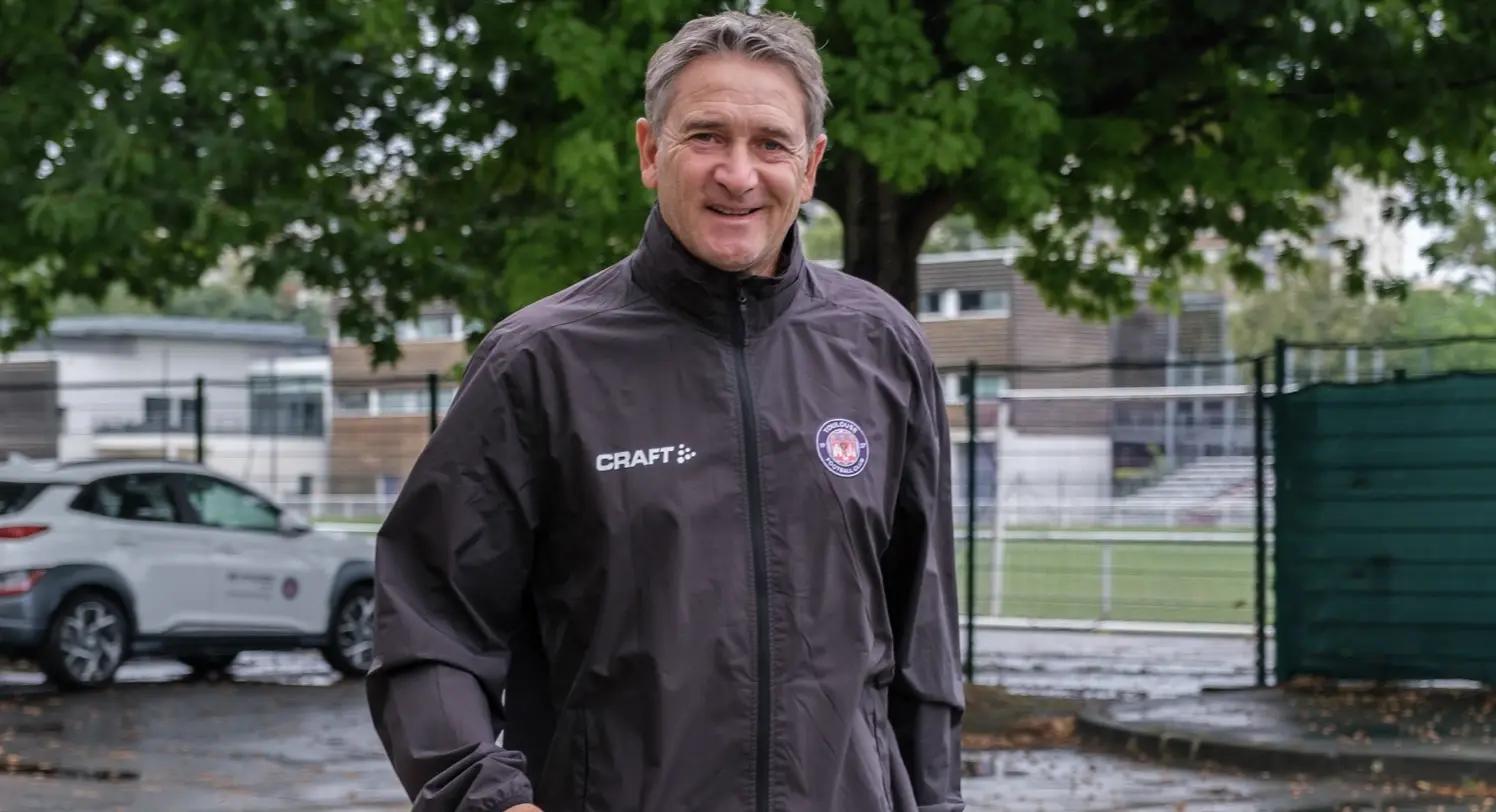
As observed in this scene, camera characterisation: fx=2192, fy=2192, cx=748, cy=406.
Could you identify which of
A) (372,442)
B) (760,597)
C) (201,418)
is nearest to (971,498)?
(201,418)

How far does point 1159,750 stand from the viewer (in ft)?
41.1

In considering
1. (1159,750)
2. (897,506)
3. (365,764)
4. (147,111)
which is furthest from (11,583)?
(897,506)

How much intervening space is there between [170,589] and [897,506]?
47.2 ft

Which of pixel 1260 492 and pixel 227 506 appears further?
pixel 227 506

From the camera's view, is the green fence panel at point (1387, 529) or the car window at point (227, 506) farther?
the car window at point (227, 506)

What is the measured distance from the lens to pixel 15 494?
53.0ft

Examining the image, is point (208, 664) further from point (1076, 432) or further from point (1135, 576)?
point (1135, 576)

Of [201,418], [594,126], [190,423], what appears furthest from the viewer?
[190,423]

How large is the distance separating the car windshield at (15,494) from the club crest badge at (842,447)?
14224 millimetres

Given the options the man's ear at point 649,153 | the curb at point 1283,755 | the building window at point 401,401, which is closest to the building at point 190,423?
the building window at point 401,401

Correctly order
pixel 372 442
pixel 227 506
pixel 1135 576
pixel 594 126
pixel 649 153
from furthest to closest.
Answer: pixel 372 442
pixel 1135 576
pixel 227 506
pixel 594 126
pixel 649 153

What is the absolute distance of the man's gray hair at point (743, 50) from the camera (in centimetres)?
290

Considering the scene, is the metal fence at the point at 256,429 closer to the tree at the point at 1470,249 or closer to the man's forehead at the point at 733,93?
the tree at the point at 1470,249

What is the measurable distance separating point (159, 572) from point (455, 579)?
1446 centimetres
